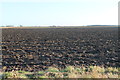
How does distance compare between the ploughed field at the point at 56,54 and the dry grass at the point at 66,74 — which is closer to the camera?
the dry grass at the point at 66,74

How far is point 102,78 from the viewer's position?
6.16 meters

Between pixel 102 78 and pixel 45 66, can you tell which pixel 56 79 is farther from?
pixel 45 66

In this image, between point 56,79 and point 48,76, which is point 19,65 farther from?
point 56,79

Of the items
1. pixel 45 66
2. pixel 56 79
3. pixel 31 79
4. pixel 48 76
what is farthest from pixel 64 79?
pixel 45 66

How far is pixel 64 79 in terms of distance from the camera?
6.17 meters

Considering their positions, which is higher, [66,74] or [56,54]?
[56,54]

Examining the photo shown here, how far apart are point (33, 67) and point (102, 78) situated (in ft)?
12.3

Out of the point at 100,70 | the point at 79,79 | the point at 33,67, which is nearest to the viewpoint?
the point at 79,79

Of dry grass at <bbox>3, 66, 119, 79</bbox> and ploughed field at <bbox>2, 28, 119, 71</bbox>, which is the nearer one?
dry grass at <bbox>3, 66, 119, 79</bbox>

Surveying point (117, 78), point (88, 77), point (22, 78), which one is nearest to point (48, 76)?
point (22, 78)

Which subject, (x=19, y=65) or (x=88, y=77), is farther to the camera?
(x=19, y=65)

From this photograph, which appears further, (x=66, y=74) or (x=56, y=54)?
(x=56, y=54)

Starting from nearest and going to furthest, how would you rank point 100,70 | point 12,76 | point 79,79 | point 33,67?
point 79,79, point 12,76, point 100,70, point 33,67

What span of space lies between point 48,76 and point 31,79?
714mm
